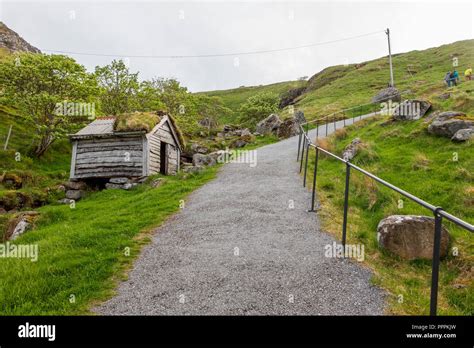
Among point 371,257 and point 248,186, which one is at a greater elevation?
point 248,186

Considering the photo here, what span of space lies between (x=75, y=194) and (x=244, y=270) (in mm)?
15100

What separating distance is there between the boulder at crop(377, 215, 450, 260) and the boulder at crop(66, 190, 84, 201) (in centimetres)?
1613

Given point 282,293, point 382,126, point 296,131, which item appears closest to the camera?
point 282,293

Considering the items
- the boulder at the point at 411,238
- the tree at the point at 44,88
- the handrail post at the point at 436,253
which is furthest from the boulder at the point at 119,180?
the handrail post at the point at 436,253

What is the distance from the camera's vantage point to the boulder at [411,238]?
5750 millimetres

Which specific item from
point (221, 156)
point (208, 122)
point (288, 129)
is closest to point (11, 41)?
point (208, 122)

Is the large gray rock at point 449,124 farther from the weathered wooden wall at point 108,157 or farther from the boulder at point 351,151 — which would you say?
the weathered wooden wall at point 108,157

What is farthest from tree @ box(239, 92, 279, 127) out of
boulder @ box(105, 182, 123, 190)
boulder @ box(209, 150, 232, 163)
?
boulder @ box(105, 182, 123, 190)

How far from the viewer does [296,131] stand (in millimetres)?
30797

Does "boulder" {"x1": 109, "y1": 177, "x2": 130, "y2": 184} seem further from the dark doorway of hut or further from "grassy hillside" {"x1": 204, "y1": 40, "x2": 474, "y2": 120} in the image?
"grassy hillside" {"x1": 204, "y1": 40, "x2": 474, "y2": 120}
